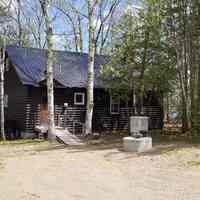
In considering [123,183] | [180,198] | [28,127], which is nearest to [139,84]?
[28,127]

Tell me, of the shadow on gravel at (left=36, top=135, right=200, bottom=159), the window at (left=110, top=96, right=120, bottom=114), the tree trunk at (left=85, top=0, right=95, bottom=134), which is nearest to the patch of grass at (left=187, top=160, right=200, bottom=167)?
the shadow on gravel at (left=36, top=135, right=200, bottom=159)

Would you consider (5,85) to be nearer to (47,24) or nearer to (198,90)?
(47,24)

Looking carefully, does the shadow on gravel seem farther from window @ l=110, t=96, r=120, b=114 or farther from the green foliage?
window @ l=110, t=96, r=120, b=114

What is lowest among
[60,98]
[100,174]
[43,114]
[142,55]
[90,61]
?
[100,174]

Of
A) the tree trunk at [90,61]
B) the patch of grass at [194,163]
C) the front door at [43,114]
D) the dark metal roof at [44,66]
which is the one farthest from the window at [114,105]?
the patch of grass at [194,163]

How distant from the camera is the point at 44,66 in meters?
25.4

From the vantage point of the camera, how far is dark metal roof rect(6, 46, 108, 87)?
23.8m

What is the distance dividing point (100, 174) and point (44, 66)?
52.3ft

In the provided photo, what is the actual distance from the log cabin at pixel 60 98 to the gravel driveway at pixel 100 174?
23.9ft

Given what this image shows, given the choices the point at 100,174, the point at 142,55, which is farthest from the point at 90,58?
the point at 100,174

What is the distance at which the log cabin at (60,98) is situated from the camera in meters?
23.6

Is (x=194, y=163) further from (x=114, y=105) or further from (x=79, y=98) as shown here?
(x=114, y=105)

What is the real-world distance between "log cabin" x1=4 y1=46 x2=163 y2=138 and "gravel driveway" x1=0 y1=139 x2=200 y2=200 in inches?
287

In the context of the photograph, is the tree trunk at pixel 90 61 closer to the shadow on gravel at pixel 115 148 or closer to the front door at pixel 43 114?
the shadow on gravel at pixel 115 148
